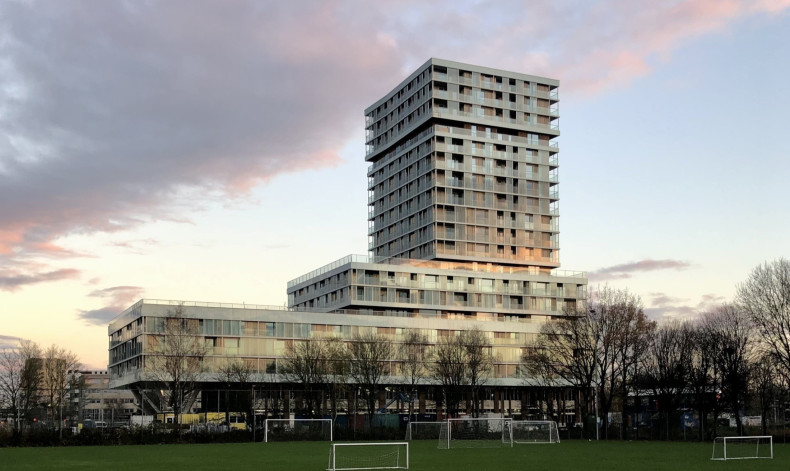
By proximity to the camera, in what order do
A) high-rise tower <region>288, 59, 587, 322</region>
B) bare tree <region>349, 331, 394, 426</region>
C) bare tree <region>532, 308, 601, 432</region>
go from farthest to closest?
1. high-rise tower <region>288, 59, 587, 322</region>
2. bare tree <region>349, 331, 394, 426</region>
3. bare tree <region>532, 308, 601, 432</region>

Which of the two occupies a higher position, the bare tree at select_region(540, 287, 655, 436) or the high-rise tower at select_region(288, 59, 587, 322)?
the high-rise tower at select_region(288, 59, 587, 322)

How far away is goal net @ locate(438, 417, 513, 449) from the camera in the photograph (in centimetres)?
7544

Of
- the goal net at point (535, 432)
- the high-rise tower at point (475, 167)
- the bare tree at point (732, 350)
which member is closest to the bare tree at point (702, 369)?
the bare tree at point (732, 350)

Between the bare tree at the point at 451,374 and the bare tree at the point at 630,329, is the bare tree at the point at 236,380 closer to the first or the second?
the bare tree at the point at 451,374

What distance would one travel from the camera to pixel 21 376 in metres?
114

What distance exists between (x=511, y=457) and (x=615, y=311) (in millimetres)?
41300

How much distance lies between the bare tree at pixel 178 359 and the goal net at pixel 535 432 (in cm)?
3411

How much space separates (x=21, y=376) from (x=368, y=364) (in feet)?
146

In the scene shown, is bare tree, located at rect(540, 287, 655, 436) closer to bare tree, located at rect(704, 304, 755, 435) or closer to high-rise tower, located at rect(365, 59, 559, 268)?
bare tree, located at rect(704, 304, 755, 435)

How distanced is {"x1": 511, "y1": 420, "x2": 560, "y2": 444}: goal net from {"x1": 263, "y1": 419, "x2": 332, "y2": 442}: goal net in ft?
55.6

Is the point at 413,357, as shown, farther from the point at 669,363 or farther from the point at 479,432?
the point at 479,432

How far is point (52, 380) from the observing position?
116312 millimetres

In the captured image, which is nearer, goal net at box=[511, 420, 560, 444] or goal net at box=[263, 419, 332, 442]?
goal net at box=[511, 420, 560, 444]

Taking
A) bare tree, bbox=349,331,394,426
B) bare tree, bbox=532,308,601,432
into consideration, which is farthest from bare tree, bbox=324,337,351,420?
bare tree, bbox=532,308,601,432
